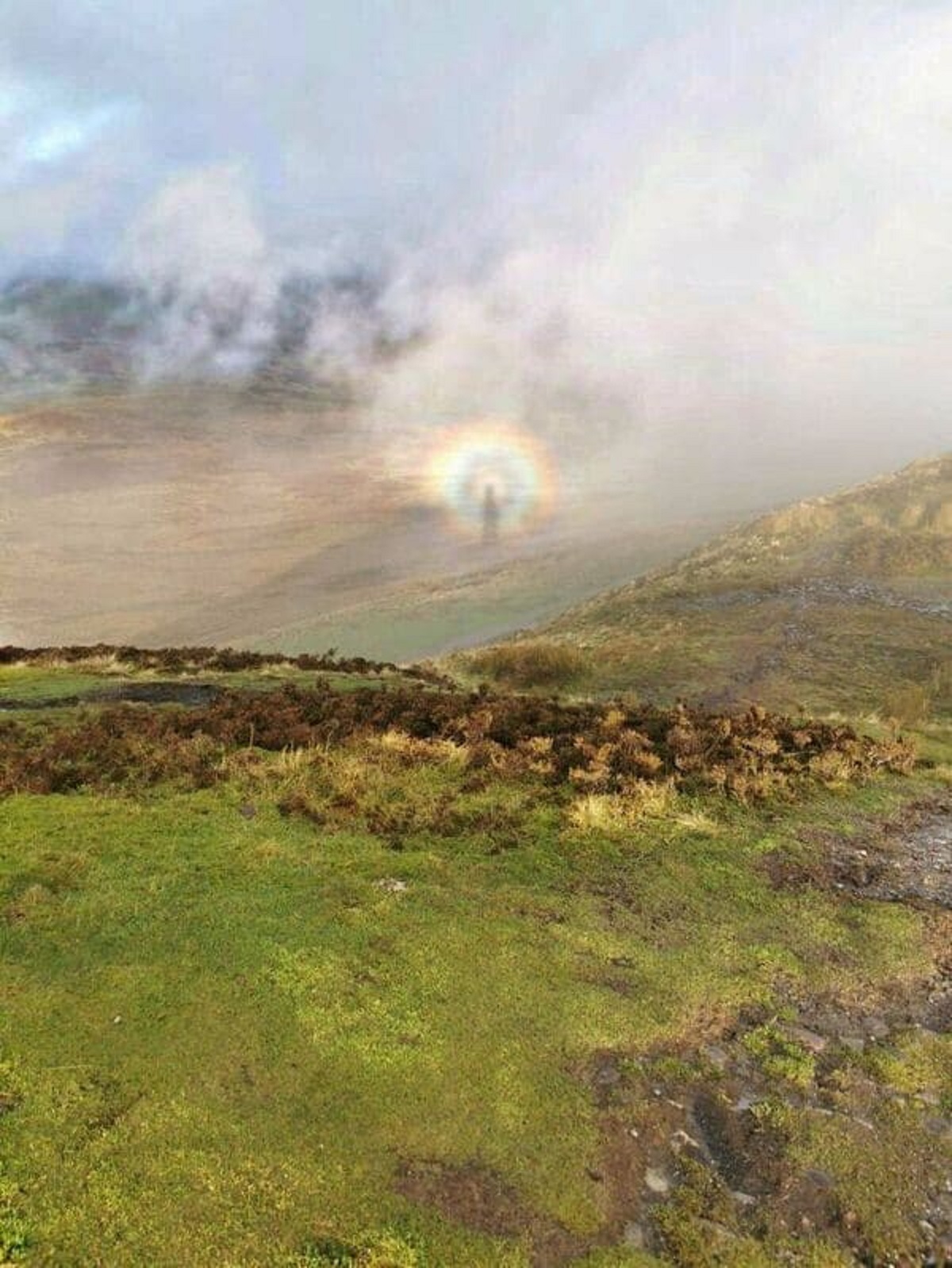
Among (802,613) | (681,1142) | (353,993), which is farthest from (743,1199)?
(802,613)

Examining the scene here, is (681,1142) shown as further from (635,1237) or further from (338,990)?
(338,990)

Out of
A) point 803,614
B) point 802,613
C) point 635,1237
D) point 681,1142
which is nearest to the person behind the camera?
point 635,1237

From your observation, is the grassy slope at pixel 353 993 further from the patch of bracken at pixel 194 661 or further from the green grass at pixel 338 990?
the patch of bracken at pixel 194 661

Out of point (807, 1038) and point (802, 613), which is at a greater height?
point (802, 613)

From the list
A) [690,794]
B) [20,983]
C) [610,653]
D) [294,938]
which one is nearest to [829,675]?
[610,653]

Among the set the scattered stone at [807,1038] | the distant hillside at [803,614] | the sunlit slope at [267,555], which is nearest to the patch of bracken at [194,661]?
the distant hillside at [803,614]
